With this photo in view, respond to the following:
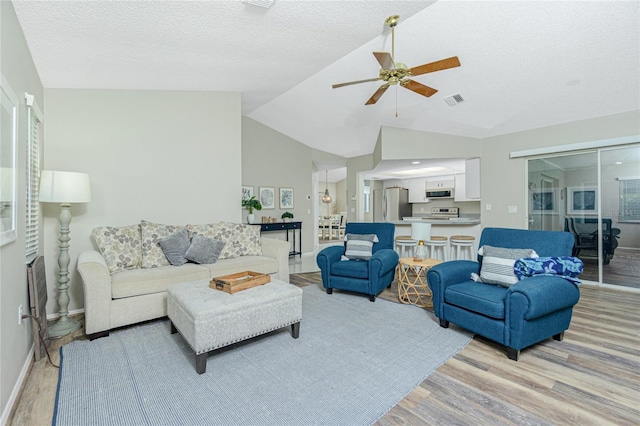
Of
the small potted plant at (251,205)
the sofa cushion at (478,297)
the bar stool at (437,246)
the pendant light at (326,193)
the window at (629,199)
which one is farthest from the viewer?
the pendant light at (326,193)

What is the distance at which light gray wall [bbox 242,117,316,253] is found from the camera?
6234 millimetres

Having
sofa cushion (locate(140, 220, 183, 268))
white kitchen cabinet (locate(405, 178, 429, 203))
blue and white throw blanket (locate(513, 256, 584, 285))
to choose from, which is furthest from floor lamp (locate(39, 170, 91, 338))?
white kitchen cabinet (locate(405, 178, 429, 203))

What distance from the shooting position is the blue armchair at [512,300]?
218cm

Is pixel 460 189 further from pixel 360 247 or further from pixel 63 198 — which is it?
pixel 63 198

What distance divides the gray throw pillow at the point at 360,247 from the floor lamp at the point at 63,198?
2989 millimetres

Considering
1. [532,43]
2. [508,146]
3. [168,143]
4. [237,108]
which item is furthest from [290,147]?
[532,43]

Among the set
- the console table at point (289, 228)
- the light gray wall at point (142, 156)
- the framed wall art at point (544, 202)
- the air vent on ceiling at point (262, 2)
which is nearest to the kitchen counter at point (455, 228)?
the framed wall art at point (544, 202)

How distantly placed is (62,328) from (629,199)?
700 cm

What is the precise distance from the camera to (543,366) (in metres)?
2.15

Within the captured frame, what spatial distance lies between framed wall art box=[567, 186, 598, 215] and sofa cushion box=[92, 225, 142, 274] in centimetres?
609

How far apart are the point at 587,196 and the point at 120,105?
6627 mm

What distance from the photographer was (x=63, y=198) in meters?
2.70

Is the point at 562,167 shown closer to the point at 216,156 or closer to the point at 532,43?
the point at 532,43

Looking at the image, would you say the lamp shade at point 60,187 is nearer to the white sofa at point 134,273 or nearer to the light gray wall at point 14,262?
the light gray wall at point 14,262
